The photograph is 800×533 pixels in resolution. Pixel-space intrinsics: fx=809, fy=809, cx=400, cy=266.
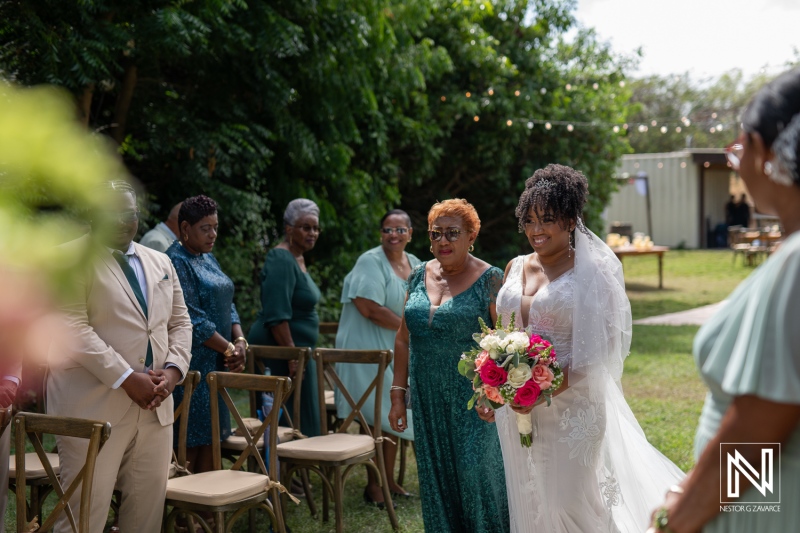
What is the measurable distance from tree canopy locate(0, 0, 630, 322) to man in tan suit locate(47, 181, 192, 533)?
373 cm

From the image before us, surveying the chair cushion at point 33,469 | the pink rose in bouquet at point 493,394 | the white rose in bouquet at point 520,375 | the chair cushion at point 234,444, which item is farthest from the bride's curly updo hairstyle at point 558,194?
the chair cushion at point 33,469

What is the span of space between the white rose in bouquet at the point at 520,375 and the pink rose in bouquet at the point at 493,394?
109mm

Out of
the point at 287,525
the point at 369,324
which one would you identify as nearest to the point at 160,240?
the point at 369,324

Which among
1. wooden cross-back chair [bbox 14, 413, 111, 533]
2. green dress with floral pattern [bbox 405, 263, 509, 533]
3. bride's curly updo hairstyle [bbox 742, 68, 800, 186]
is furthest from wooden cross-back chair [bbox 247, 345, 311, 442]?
bride's curly updo hairstyle [bbox 742, 68, 800, 186]

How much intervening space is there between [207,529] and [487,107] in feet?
42.2

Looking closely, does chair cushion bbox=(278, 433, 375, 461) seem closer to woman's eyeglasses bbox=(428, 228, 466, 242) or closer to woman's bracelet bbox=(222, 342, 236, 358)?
woman's bracelet bbox=(222, 342, 236, 358)

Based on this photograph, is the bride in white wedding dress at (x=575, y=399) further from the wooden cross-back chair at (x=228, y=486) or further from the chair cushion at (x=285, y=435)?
the chair cushion at (x=285, y=435)

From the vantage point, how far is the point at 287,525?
5.84m

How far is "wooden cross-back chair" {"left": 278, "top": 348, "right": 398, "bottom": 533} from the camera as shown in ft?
18.6

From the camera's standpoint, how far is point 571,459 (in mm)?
4227

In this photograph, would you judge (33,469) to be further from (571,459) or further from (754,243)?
(754,243)

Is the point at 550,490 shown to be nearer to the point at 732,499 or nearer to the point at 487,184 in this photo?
the point at 732,499

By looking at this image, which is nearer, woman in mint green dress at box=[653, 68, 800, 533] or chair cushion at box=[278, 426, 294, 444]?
woman in mint green dress at box=[653, 68, 800, 533]

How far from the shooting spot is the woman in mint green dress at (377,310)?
6.64 metres
